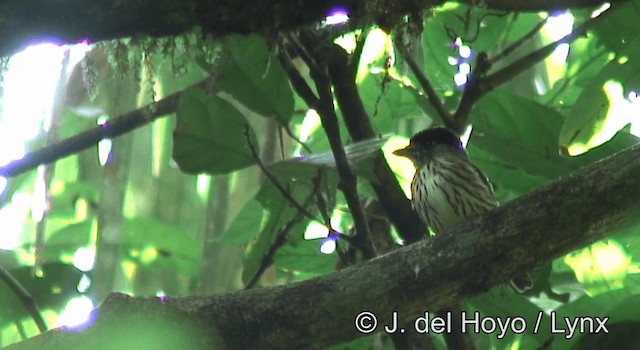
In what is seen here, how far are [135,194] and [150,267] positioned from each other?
0.27 metres

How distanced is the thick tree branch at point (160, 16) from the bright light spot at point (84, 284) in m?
1.09

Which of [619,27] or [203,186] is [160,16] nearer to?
[619,27]

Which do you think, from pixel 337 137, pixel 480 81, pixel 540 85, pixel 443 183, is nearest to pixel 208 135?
pixel 337 137

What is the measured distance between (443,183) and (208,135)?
1.25 meters

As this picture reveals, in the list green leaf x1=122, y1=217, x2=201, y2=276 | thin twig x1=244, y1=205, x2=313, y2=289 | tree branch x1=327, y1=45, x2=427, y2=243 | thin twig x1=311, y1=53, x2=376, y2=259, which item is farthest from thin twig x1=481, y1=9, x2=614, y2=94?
green leaf x1=122, y1=217, x2=201, y2=276

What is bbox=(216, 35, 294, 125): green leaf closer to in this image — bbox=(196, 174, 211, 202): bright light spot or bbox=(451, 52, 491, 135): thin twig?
bbox=(451, 52, 491, 135): thin twig

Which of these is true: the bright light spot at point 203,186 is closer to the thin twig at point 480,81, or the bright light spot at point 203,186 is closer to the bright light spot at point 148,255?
the bright light spot at point 148,255

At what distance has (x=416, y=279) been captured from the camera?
1840 millimetres

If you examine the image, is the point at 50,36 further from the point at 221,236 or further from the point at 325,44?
the point at 221,236

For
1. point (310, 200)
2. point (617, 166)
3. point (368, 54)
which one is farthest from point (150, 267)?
point (617, 166)

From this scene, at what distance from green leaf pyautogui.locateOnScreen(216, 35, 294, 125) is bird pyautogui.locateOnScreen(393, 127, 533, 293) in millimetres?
828

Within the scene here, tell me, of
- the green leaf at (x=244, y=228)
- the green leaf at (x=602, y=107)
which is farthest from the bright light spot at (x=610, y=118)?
the green leaf at (x=244, y=228)

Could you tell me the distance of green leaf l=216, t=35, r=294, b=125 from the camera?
2.39 meters

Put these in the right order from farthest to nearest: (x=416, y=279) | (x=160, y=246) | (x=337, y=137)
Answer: (x=160, y=246), (x=337, y=137), (x=416, y=279)
